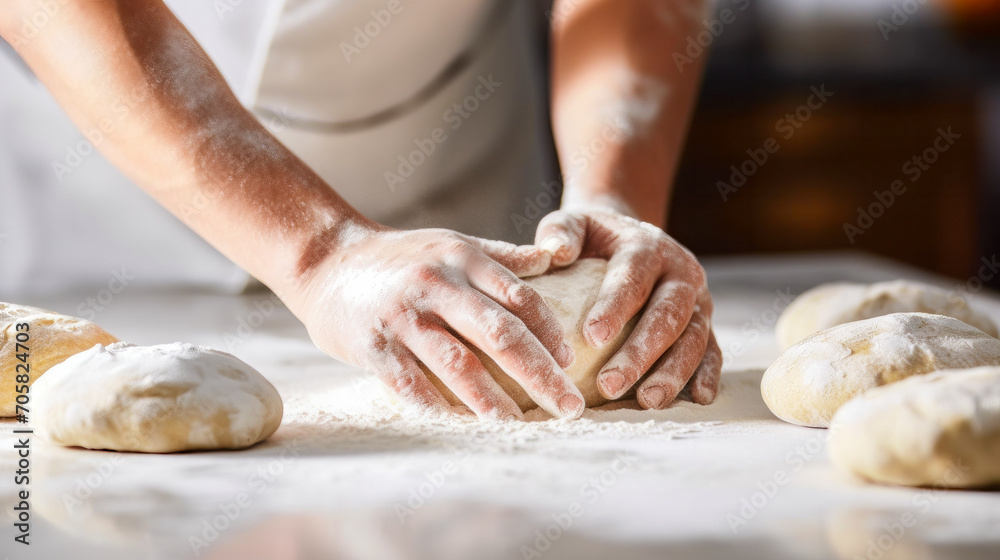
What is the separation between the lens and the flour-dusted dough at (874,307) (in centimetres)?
141

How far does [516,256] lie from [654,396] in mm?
246

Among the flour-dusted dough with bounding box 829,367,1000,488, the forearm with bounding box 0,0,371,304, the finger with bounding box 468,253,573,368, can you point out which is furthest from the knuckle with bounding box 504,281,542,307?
the flour-dusted dough with bounding box 829,367,1000,488

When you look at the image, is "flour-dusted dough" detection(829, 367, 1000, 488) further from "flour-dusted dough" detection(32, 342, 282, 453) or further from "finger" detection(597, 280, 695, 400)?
"flour-dusted dough" detection(32, 342, 282, 453)

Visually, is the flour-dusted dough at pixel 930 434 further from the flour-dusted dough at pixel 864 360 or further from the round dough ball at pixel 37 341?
the round dough ball at pixel 37 341

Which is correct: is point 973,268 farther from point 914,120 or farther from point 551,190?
point 551,190

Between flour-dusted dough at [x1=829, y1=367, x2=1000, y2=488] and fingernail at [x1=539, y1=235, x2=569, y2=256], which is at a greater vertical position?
fingernail at [x1=539, y1=235, x2=569, y2=256]

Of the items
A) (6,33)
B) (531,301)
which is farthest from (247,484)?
(6,33)

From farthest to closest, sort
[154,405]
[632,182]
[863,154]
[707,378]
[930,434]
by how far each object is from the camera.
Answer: [863,154] → [632,182] → [707,378] → [154,405] → [930,434]

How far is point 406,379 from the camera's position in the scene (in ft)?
3.49

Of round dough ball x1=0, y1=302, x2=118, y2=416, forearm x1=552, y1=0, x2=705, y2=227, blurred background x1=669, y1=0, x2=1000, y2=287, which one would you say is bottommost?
blurred background x1=669, y1=0, x2=1000, y2=287

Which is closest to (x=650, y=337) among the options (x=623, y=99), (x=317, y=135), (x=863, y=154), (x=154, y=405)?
(x=154, y=405)

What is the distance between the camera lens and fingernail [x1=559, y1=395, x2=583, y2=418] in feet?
3.40

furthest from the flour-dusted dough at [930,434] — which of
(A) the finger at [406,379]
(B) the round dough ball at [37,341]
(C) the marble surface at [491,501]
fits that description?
(B) the round dough ball at [37,341]

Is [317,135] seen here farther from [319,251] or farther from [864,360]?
[864,360]
